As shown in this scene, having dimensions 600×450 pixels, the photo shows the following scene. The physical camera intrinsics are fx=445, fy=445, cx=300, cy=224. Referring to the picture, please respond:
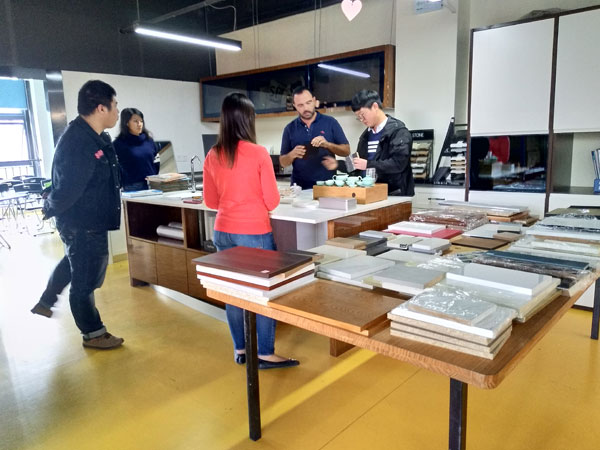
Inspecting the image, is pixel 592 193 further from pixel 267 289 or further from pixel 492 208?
pixel 267 289

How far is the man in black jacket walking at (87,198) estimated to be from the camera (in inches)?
97.5

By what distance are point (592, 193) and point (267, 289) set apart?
303 cm

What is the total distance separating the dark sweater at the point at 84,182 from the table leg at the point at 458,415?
2.22 metres

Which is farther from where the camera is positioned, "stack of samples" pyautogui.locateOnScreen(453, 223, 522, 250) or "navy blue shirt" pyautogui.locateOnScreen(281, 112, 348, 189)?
"navy blue shirt" pyautogui.locateOnScreen(281, 112, 348, 189)

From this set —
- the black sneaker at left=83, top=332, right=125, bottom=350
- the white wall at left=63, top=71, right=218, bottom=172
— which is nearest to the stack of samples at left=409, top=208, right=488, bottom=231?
the black sneaker at left=83, top=332, right=125, bottom=350

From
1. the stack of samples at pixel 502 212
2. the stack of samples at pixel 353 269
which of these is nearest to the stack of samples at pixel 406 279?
the stack of samples at pixel 353 269

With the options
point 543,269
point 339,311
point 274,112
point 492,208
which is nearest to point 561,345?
point 492,208

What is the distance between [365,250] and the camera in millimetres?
1895

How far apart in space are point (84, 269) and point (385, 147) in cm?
208

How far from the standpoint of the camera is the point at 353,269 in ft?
5.12

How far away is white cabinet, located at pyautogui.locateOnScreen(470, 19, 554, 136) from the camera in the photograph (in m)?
3.34

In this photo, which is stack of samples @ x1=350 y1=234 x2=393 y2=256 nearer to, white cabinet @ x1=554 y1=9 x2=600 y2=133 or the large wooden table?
the large wooden table

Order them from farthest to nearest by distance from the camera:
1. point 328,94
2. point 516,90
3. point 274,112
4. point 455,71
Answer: point 274,112
point 328,94
point 455,71
point 516,90

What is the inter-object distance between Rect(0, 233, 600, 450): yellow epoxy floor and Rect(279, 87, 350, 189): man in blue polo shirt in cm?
121
